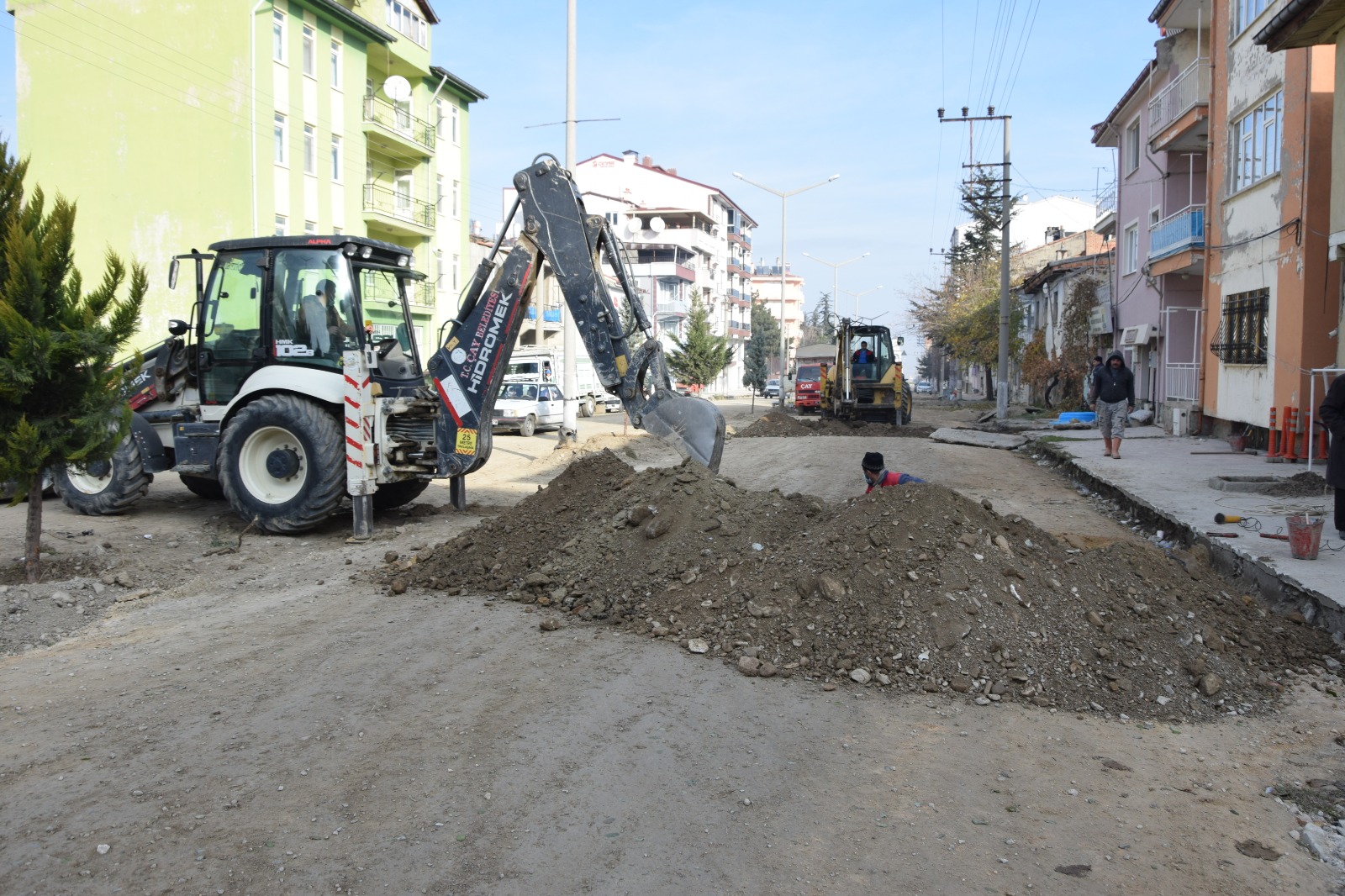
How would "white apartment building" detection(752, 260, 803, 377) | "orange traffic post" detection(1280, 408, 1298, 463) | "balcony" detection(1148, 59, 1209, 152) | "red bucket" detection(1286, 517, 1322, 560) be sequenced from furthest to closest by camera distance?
"white apartment building" detection(752, 260, 803, 377) < "balcony" detection(1148, 59, 1209, 152) < "orange traffic post" detection(1280, 408, 1298, 463) < "red bucket" detection(1286, 517, 1322, 560)

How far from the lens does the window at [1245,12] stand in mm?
17516

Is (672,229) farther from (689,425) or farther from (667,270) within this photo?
(689,425)

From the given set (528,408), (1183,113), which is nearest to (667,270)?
(528,408)

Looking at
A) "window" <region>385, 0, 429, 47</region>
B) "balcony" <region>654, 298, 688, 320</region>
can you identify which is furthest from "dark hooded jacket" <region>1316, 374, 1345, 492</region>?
"balcony" <region>654, 298, 688, 320</region>

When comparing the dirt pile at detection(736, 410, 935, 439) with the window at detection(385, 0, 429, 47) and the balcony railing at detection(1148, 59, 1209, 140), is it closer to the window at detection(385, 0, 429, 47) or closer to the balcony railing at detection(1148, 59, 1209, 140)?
the balcony railing at detection(1148, 59, 1209, 140)

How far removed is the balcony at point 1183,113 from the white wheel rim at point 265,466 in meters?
20.7

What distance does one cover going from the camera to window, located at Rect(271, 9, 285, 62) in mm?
28359

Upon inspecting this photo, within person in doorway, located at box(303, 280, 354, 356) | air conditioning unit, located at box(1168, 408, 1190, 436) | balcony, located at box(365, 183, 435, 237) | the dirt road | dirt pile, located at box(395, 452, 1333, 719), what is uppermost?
balcony, located at box(365, 183, 435, 237)

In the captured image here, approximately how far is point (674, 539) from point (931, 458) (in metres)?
11.8

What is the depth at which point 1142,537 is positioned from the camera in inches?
415

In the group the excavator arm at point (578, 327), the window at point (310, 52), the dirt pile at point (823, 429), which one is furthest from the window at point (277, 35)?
the excavator arm at point (578, 327)

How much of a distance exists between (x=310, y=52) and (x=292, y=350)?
23.8 meters

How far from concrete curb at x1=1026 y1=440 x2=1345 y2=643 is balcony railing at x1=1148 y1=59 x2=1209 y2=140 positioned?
14.2 m

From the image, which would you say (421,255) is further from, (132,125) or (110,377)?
(110,377)
